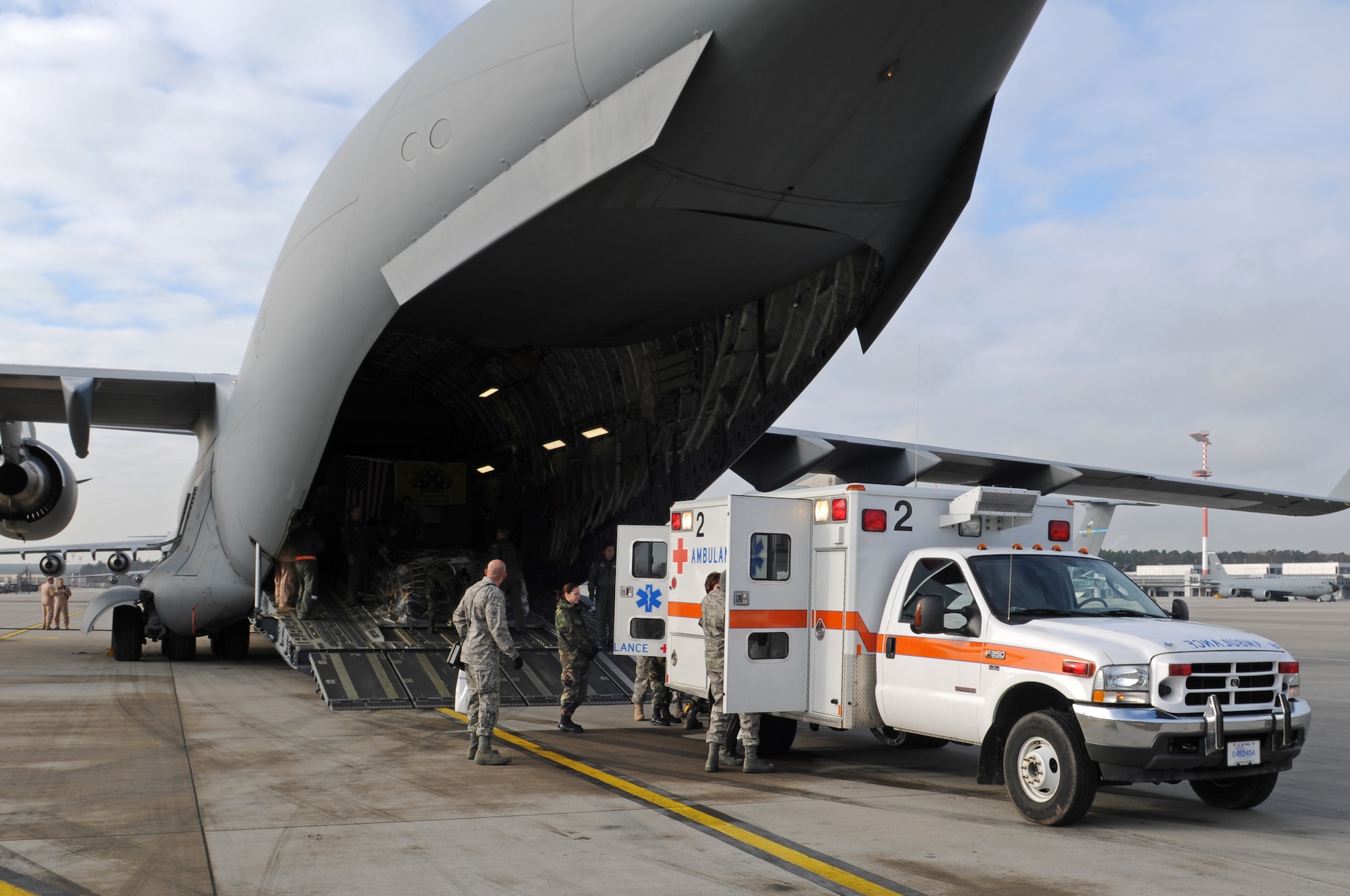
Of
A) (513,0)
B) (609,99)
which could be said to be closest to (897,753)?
(609,99)

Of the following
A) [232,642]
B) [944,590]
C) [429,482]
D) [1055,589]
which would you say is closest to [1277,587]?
[429,482]

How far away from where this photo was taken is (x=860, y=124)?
8.70 metres

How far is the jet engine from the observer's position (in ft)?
60.1

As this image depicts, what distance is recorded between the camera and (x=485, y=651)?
962 cm

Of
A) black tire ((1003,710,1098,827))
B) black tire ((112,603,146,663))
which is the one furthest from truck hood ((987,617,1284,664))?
black tire ((112,603,146,663))

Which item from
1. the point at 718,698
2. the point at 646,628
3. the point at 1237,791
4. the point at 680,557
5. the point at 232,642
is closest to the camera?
the point at 1237,791

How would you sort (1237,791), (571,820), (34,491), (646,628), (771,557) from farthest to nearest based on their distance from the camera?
1. (34,491)
2. (646,628)
3. (771,557)
4. (1237,791)
5. (571,820)

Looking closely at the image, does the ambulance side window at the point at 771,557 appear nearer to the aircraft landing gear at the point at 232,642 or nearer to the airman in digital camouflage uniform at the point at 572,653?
the airman in digital camouflage uniform at the point at 572,653

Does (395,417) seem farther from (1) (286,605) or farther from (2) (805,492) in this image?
(2) (805,492)

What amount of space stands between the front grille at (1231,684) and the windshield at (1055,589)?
1.01 meters

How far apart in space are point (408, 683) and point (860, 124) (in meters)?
8.28

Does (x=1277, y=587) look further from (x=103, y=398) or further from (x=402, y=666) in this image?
(x=103, y=398)

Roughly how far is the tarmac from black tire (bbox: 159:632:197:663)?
7.70m

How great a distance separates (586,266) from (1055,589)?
570cm
